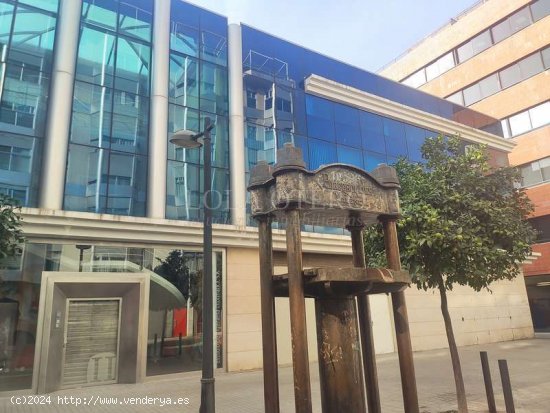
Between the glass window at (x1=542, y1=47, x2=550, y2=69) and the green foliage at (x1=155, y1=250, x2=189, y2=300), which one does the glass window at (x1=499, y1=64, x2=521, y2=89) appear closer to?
the glass window at (x1=542, y1=47, x2=550, y2=69)

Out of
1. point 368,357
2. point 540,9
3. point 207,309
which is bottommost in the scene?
point 368,357

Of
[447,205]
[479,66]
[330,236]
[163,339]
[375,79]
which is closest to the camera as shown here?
[447,205]

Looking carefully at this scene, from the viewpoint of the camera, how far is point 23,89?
12.3m

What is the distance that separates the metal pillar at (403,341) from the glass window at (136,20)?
38.9ft

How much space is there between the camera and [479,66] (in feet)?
99.1

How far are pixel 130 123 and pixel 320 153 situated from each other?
7454 mm

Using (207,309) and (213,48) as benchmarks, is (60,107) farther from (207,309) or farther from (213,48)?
(207,309)

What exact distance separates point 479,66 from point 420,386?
2620 centimetres

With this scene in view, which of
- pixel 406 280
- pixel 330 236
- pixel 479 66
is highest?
pixel 479 66

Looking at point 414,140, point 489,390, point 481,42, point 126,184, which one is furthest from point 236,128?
point 481,42

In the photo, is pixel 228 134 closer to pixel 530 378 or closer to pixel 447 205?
pixel 447 205

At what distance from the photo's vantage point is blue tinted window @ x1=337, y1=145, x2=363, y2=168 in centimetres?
1823

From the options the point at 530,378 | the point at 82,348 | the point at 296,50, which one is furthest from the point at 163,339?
the point at 296,50

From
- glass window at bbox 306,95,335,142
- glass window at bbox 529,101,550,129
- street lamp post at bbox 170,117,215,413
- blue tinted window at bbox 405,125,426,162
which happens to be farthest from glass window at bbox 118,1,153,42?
glass window at bbox 529,101,550,129
